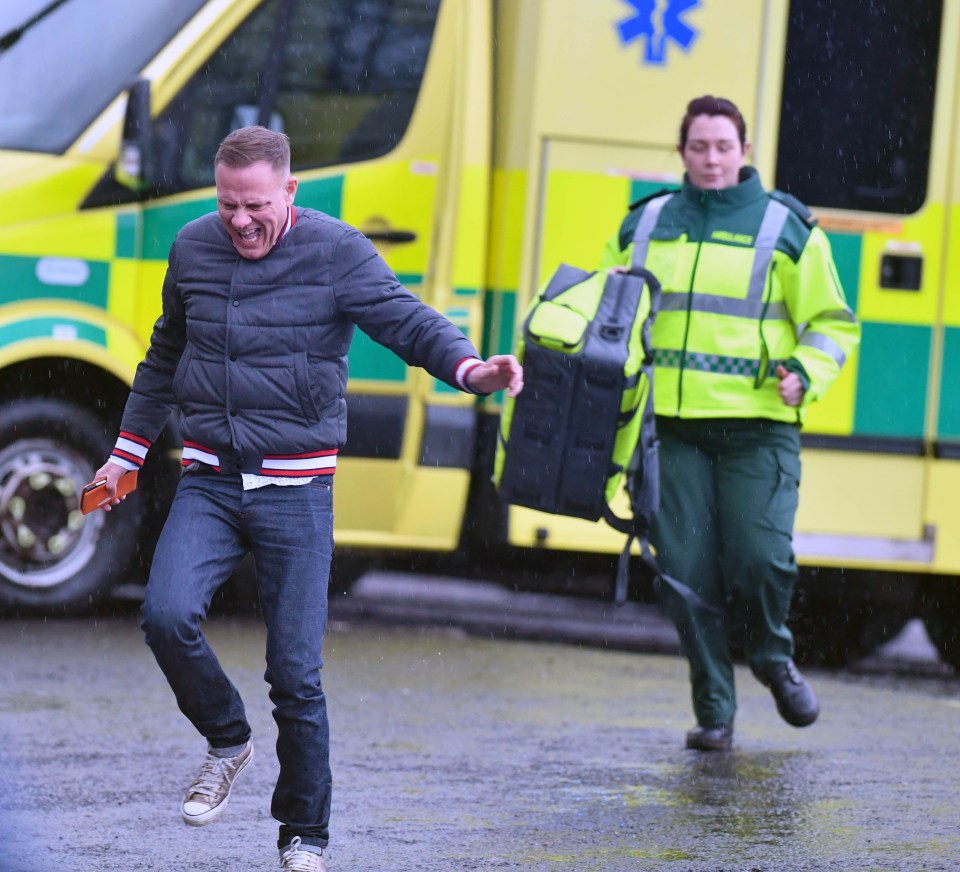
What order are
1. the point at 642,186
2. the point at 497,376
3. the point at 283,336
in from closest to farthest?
the point at 497,376 < the point at 283,336 < the point at 642,186

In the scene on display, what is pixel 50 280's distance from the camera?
6.27 meters

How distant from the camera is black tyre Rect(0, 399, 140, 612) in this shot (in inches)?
249

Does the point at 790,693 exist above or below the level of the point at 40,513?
below

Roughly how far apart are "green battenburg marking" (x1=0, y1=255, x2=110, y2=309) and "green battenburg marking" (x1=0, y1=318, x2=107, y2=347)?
0.24ft

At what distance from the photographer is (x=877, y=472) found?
659 cm

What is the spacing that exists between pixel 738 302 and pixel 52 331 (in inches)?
96.6

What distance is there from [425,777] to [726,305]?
4.74 ft

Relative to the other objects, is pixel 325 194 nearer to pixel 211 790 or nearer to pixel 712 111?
pixel 712 111

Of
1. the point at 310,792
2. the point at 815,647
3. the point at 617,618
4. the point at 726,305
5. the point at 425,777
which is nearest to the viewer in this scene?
the point at 310,792

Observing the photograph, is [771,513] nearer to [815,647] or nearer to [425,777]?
[425,777]

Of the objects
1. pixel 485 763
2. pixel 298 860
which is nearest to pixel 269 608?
pixel 298 860

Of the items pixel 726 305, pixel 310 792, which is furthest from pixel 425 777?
pixel 726 305

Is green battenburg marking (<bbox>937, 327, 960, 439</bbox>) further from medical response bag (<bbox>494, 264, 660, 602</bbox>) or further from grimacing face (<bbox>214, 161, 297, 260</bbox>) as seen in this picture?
grimacing face (<bbox>214, 161, 297, 260</bbox>)

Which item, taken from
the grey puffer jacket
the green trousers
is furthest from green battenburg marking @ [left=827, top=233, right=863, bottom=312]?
the grey puffer jacket
